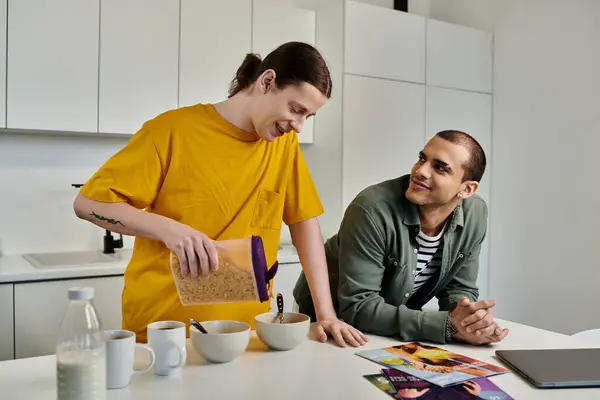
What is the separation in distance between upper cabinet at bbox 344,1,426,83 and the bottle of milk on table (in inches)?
99.2

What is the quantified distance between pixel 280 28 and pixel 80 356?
2598 millimetres

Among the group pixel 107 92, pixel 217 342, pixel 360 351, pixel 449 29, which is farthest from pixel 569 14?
pixel 217 342

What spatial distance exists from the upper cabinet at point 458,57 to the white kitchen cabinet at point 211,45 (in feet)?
3.70

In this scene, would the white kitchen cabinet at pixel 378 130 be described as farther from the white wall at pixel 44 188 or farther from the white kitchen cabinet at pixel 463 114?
the white wall at pixel 44 188

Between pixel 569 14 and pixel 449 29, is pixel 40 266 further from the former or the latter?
pixel 569 14

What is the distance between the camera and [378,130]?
3318 mm

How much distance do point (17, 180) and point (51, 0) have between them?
0.87 metres

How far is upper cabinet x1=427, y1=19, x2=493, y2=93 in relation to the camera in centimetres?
353

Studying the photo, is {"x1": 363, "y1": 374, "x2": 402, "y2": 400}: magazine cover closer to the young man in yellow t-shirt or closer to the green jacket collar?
the young man in yellow t-shirt

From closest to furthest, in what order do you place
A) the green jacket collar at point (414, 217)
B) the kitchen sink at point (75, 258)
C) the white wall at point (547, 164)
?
the green jacket collar at point (414, 217), the kitchen sink at point (75, 258), the white wall at point (547, 164)

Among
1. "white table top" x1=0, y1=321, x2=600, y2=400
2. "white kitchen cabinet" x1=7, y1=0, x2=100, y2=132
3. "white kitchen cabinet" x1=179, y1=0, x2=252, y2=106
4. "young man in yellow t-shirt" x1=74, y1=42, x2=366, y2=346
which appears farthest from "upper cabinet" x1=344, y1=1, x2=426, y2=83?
"white table top" x1=0, y1=321, x2=600, y2=400

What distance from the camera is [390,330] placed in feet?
4.83

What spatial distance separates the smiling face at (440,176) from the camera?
1.67 meters

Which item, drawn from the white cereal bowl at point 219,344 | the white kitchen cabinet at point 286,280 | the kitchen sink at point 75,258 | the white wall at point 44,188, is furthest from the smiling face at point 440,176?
the white wall at point 44,188
